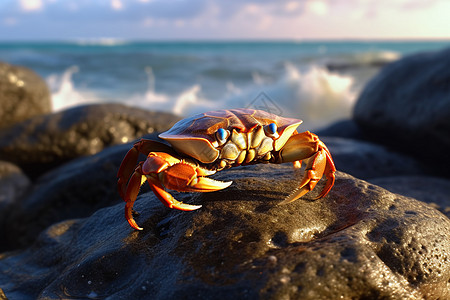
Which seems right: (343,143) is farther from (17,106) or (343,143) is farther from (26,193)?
(17,106)

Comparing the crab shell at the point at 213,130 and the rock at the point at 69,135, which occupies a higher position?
the crab shell at the point at 213,130

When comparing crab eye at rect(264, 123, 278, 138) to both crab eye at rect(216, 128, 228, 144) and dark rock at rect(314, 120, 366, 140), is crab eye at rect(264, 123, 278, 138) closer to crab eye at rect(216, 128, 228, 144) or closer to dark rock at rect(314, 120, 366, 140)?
crab eye at rect(216, 128, 228, 144)

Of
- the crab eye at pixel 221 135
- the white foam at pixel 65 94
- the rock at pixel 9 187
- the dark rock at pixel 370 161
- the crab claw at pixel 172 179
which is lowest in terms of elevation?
the white foam at pixel 65 94

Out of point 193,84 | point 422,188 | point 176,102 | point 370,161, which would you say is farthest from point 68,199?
point 193,84

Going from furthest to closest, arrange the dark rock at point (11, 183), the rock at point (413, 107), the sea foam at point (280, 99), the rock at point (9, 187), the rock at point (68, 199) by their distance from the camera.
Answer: the sea foam at point (280, 99), the rock at point (413, 107), the dark rock at point (11, 183), the rock at point (9, 187), the rock at point (68, 199)

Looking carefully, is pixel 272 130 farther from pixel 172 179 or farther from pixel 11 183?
pixel 11 183

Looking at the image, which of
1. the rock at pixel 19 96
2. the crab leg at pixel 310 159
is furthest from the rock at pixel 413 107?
the rock at pixel 19 96

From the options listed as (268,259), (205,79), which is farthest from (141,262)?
(205,79)

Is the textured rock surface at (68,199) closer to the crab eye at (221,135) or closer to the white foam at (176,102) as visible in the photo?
the crab eye at (221,135)
